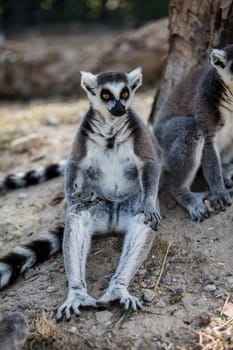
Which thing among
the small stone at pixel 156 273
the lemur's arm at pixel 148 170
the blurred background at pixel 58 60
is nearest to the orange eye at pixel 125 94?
the lemur's arm at pixel 148 170

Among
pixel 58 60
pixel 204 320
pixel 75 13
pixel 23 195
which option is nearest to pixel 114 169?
Result: pixel 23 195

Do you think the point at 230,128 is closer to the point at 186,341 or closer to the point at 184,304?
the point at 184,304

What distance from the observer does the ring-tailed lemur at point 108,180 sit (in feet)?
14.4

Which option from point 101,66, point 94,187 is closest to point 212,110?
point 94,187

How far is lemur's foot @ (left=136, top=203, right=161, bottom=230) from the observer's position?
444 cm

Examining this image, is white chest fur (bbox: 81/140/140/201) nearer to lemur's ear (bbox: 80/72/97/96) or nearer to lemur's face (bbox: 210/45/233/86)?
lemur's ear (bbox: 80/72/97/96)

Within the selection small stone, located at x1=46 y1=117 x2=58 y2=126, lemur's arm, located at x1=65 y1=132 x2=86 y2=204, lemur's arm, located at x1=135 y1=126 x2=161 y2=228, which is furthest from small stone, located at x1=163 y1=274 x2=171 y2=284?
small stone, located at x1=46 y1=117 x2=58 y2=126

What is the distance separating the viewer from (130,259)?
4203mm

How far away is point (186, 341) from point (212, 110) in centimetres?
207

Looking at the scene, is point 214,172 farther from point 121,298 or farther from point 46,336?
point 46,336

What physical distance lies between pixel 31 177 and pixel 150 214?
189cm

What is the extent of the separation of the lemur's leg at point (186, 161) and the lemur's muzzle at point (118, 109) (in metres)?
0.90

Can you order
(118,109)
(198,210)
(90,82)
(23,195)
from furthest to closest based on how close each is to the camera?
(23,195)
(198,210)
(90,82)
(118,109)

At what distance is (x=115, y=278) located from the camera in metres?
4.11
